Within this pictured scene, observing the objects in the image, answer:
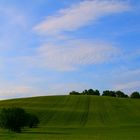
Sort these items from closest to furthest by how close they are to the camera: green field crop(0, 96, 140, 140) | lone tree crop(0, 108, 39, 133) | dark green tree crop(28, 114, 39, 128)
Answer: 1. lone tree crop(0, 108, 39, 133)
2. dark green tree crop(28, 114, 39, 128)
3. green field crop(0, 96, 140, 140)

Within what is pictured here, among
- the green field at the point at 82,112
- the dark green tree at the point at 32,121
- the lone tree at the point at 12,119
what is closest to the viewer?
the lone tree at the point at 12,119

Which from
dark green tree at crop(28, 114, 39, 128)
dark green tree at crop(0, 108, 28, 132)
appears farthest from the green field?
dark green tree at crop(0, 108, 28, 132)

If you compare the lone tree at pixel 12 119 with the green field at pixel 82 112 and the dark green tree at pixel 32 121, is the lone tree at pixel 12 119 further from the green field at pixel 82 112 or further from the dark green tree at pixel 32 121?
the dark green tree at pixel 32 121

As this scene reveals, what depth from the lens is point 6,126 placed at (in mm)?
90375

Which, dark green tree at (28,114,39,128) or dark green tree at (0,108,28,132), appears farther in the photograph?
dark green tree at (28,114,39,128)

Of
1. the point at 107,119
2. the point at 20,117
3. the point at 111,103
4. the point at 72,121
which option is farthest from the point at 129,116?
the point at 20,117

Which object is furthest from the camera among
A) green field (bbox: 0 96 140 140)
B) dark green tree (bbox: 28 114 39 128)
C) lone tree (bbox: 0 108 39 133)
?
green field (bbox: 0 96 140 140)

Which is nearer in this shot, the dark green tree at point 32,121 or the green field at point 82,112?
the dark green tree at point 32,121

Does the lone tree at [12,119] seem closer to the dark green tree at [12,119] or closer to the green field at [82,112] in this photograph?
the dark green tree at [12,119]

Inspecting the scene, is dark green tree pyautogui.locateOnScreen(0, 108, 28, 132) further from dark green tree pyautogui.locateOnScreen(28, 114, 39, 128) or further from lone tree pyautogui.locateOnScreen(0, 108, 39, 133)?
dark green tree pyautogui.locateOnScreen(28, 114, 39, 128)

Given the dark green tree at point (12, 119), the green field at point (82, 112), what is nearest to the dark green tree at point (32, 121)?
the green field at point (82, 112)

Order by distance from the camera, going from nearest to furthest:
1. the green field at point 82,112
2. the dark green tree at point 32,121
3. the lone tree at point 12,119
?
the lone tree at point 12,119, the dark green tree at point 32,121, the green field at point 82,112

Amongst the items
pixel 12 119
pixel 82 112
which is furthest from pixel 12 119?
pixel 82 112

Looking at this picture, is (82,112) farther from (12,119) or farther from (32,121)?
(12,119)
